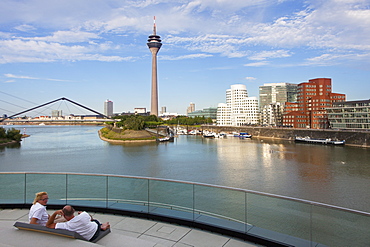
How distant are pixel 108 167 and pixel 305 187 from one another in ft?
37.0

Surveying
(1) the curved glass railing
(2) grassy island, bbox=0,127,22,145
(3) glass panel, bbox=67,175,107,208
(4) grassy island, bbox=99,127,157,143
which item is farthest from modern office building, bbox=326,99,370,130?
(2) grassy island, bbox=0,127,22,145

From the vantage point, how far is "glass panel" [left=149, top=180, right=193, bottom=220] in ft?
11.8

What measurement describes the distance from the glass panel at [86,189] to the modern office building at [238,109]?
67.8 m

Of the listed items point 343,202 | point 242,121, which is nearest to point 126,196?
point 343,202

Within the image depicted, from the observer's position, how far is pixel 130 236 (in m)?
3.00

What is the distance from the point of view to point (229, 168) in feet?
57.7

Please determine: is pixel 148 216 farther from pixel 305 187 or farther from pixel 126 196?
pixel 305 187

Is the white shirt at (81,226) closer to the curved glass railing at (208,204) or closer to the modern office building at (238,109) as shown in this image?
the curved glass railing at (208,204)

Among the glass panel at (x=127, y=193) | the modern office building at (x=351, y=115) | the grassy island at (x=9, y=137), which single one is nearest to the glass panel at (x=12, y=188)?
the glass panel at (x=127, y=193)

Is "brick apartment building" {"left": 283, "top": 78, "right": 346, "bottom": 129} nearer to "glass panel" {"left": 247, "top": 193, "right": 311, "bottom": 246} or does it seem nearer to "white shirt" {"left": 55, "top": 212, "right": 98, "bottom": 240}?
"glass panel" {"left": 247, "top": 193, "right": 311, "bottom": 246}

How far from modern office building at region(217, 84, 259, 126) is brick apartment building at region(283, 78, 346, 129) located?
15.7 m

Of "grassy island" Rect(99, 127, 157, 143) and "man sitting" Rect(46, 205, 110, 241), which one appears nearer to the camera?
"man sitting" Rect(46, 205, 110, 241)

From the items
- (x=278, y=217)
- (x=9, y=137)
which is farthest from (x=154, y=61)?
(x=278, y=217)

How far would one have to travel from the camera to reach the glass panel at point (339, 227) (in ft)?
8.73
